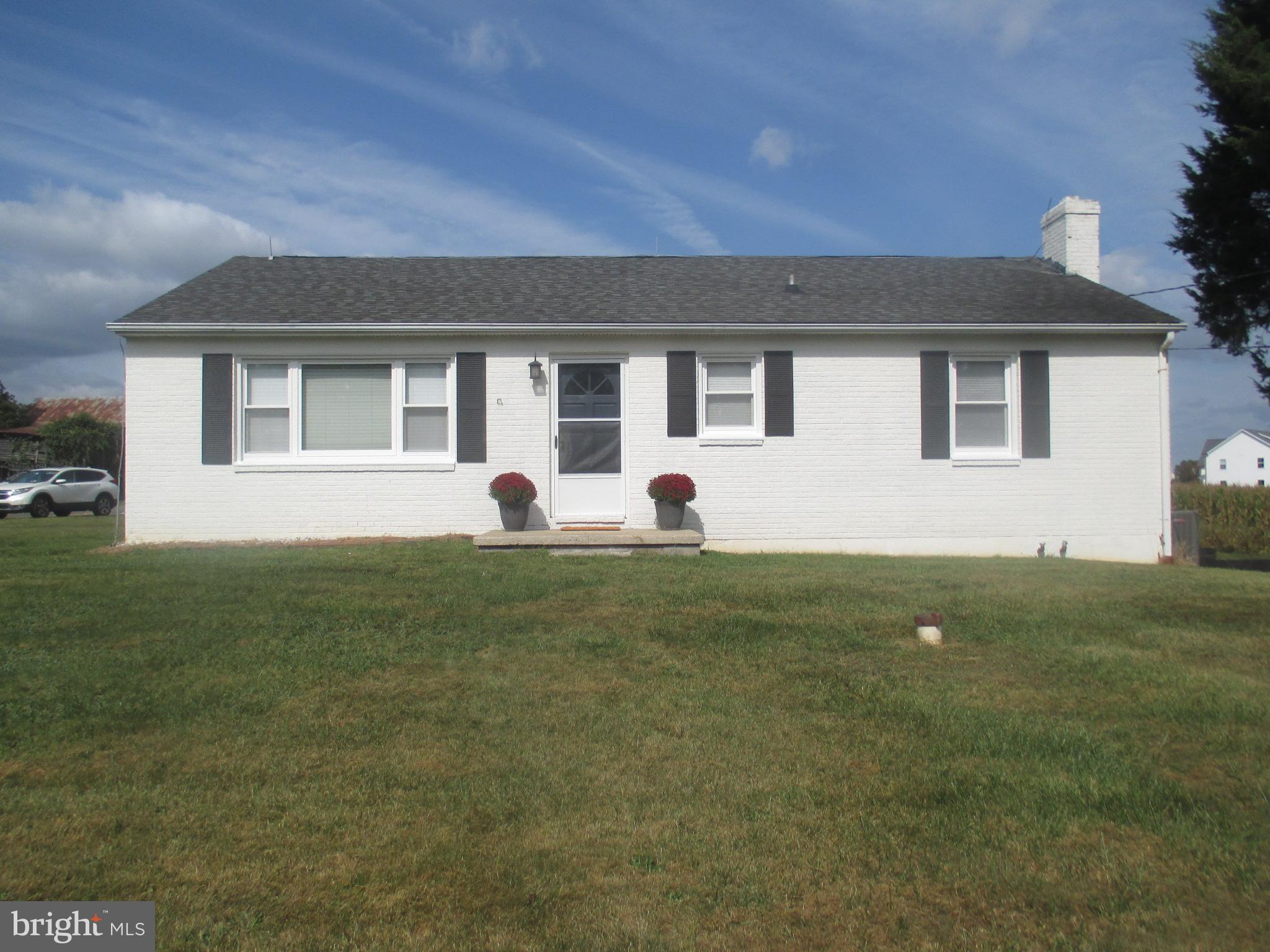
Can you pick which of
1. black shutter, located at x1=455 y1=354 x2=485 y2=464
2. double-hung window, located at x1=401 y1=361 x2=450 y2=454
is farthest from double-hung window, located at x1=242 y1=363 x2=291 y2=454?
black shutter, located at x1=455 y1=354 x2=485 y2=464

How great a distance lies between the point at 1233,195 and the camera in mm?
18203

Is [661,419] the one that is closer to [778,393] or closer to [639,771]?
[778,393]

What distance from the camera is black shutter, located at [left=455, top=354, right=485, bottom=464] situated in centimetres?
1255

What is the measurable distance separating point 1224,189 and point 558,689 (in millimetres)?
18594

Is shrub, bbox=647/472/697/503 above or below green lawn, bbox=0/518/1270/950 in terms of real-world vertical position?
above

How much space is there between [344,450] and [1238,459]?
89.0 m

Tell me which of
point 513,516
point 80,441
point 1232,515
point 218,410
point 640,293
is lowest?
point 1232,515

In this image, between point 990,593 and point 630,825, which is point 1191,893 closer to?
point 630,825

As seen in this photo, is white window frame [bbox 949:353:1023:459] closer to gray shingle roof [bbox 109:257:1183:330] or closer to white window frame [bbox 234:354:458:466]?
gray shingle roof [bbox 109:257:1183:330]

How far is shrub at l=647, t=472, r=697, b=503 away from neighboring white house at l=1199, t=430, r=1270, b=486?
78765 mm

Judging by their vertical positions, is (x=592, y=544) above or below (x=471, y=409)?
below

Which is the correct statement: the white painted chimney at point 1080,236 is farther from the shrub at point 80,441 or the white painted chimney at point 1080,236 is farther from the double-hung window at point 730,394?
the shrub at point 80,441

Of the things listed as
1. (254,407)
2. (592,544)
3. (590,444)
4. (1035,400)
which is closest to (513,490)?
(590,444)

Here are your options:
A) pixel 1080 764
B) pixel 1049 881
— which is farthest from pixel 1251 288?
pixel 1049 881
